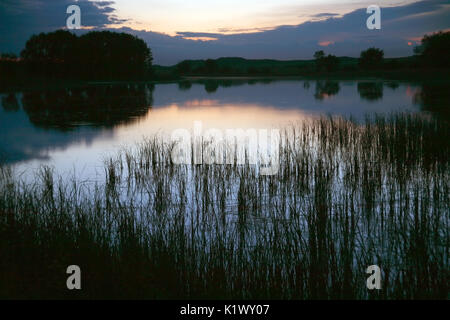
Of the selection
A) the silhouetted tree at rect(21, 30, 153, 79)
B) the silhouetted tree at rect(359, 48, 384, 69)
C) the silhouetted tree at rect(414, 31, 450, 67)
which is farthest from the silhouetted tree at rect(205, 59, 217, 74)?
the silhouetted tree at rect(414, 31, 450, 67)

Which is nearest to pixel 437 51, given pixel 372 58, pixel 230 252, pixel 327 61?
pixel 372 58

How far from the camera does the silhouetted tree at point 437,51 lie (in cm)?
6862

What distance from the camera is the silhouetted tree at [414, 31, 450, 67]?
225ft

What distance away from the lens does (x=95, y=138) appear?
17.3 metres

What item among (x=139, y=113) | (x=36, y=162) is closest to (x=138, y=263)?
(x=36, y=162)

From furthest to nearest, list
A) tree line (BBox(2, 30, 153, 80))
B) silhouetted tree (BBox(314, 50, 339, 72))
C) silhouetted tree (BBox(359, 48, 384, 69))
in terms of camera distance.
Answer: silhouetted tree (BBox(314, 50, 339, 72)), silhouetted tree (BBox(359, 48, 384, 69)), tree line (BBox(2, 30, 153, 80))

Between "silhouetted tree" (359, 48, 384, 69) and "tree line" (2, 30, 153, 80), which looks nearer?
"tree line" (2, 30, 153, 80)

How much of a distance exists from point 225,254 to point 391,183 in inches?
189

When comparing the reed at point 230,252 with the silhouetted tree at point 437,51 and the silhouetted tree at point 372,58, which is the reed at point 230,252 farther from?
the silhouetted tree at point 372,58

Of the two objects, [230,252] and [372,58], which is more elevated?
[372,58]

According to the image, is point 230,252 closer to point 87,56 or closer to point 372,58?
point 87,56

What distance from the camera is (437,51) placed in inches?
2753

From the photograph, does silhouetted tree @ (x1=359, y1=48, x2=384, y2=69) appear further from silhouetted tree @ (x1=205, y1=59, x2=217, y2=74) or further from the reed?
the reed
